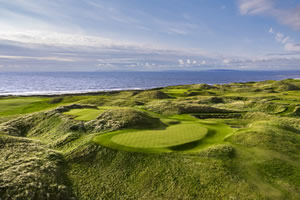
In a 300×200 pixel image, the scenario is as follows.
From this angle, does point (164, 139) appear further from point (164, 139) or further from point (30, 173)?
point (30, 173)

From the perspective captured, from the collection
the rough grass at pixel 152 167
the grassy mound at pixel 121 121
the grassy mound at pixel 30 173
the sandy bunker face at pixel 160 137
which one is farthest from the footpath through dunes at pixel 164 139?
the grassy mound at pixel 30 173

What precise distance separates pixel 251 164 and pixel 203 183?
5.65 meters

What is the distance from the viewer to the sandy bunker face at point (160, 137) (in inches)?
856

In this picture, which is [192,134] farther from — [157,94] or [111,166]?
[157,94]

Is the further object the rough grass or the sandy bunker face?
the sandy bunker face

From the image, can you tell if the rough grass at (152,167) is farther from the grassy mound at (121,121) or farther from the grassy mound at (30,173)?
the grassy mound at (121,121)

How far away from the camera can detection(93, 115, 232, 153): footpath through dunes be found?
21.1m

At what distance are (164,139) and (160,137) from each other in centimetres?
80

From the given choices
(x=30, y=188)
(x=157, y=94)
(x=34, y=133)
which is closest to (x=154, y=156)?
(x=30, y=188)

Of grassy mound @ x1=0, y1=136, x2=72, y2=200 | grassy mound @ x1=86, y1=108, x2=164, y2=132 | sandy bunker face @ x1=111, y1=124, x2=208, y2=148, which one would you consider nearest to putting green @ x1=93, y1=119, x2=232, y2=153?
sandy bunker face @ x1=111, y1=124, x2=208, y2=148

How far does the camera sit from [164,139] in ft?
75.4

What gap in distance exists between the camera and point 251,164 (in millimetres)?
18391

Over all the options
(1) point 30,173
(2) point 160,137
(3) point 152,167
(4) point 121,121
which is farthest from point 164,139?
(1) point 30,173

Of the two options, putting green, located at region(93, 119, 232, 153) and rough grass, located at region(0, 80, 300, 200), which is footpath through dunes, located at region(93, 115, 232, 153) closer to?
putting green, located at region(93, 119, 232, 153)
